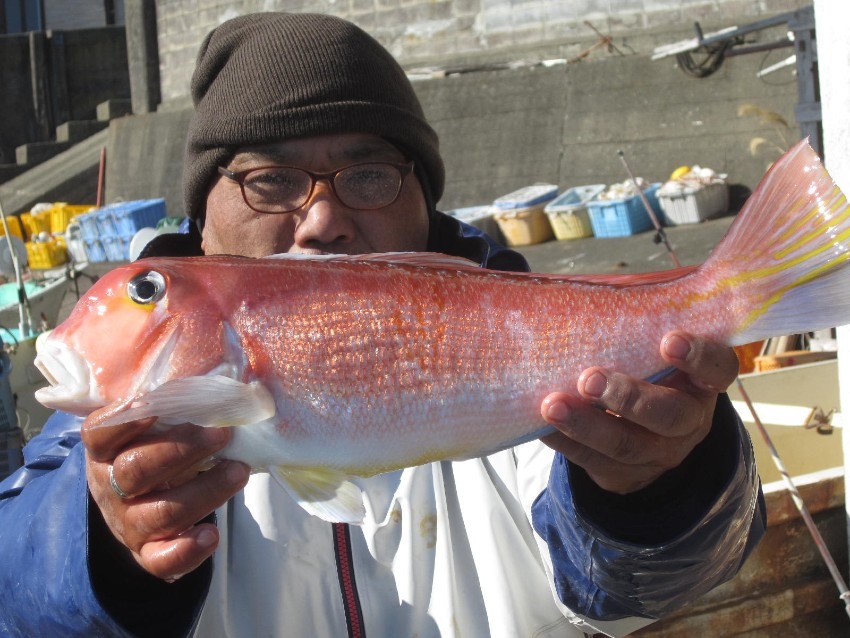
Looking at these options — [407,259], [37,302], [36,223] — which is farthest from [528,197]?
[36,223]

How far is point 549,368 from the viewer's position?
1.55 meters

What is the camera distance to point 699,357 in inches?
59.2

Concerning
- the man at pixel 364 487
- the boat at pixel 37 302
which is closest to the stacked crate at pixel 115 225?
the boat at pixel 37 302

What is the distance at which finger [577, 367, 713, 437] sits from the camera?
59.3 inches

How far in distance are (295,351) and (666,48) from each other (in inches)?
400

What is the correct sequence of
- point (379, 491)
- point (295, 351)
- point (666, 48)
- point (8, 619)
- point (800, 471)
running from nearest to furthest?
point (295, 351), point (8, 619), point (379, 491), point (800, 471), point (666, 48)

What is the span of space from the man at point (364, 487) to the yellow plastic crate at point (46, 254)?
13.0 meters

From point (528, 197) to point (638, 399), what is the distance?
9.13 metres

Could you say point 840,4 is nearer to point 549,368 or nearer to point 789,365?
point 549,368

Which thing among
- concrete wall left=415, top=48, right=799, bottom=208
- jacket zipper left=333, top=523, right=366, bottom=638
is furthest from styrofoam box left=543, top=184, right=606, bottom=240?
jacket zipper left=333, top=523, right=366, bottom=638

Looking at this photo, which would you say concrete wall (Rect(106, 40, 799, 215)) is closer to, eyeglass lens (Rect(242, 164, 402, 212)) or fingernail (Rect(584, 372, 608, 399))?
eyeglass lens (Rect(242, 164, 402, 212))

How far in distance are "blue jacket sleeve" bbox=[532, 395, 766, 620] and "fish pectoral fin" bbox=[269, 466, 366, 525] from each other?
0.49 m

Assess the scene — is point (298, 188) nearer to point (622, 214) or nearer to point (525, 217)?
point (622, 214)

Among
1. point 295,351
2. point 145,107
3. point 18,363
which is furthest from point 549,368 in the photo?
point 145,107
